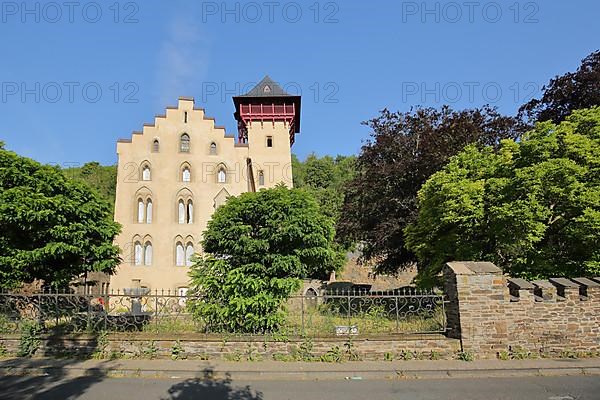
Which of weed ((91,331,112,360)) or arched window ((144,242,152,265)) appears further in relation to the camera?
arched window ((144,242,152,265))

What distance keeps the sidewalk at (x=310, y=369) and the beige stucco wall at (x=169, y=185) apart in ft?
66.9

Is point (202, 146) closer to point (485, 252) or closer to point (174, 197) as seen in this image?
point (174, 197)

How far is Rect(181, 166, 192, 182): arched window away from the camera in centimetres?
3097

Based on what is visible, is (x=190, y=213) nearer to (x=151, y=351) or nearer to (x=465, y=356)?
(x=151, y=351)

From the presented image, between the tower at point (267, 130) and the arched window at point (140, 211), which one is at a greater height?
the tower at point (267, 130)

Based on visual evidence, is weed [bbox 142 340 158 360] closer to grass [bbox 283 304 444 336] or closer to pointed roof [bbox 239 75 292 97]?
grass [bbox 283 304 444 336]

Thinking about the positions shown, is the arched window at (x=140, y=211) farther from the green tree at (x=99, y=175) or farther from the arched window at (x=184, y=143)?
the green tree at (x=99, y=175)

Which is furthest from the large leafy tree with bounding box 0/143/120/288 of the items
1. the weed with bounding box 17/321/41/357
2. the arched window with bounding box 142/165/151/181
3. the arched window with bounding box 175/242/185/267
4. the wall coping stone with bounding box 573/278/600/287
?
the arched window with bounding box 142/165/151/181

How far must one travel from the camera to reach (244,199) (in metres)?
11.0

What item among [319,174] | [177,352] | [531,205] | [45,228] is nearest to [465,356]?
[531,205]

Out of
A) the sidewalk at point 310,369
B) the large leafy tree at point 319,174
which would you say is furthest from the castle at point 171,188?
the large leafy tree at point 319,174

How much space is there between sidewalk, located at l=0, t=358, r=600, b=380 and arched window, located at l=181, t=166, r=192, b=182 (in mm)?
22667

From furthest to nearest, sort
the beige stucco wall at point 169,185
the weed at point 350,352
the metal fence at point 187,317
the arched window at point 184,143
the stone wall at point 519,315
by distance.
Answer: the arched window at point 184,143
the beige stucco wall at point 169,185
the metal fence at point 187,317
the weed at point 350,352
the stone wall at point 519,315

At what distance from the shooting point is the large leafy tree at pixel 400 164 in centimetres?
2078
